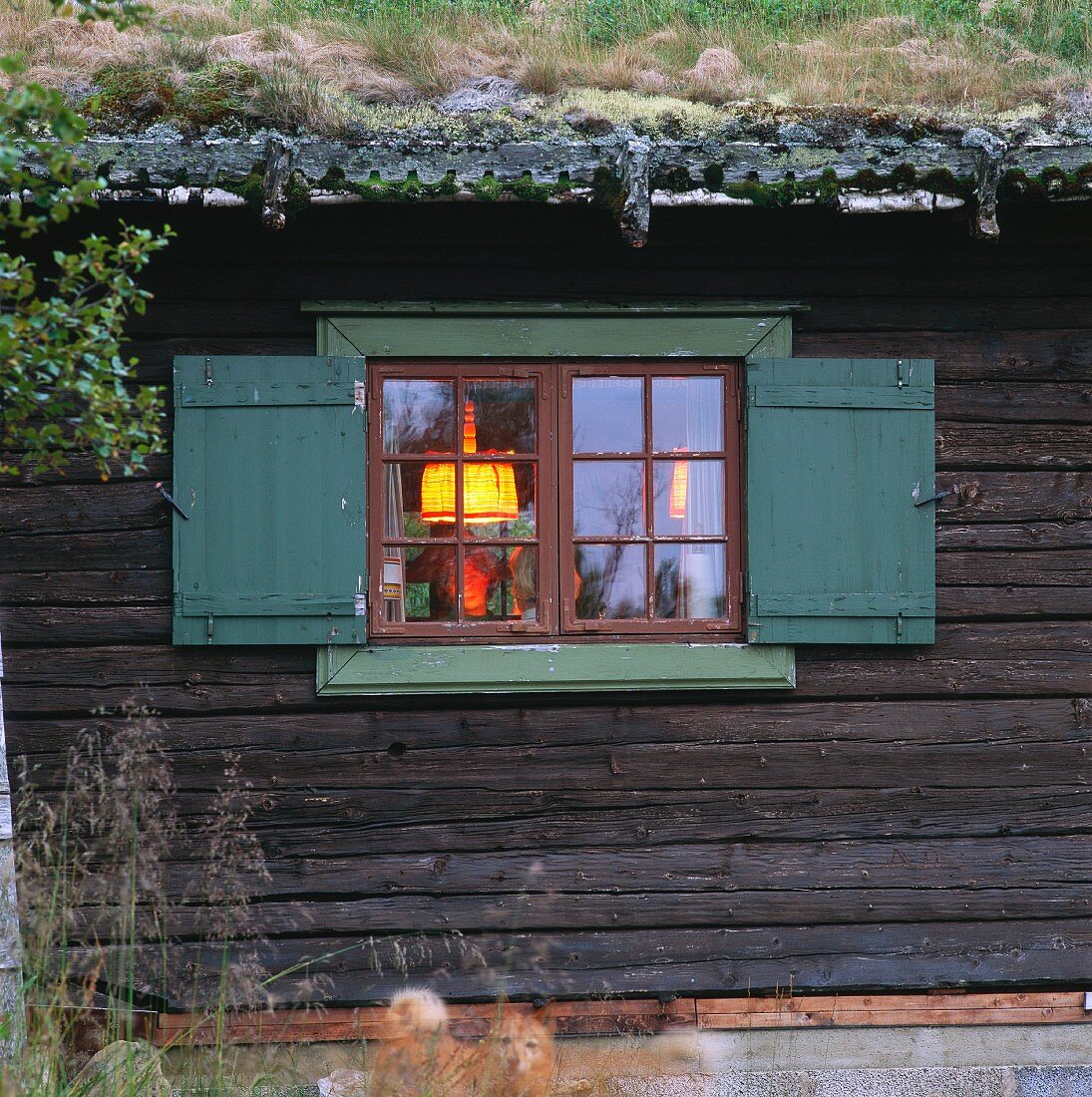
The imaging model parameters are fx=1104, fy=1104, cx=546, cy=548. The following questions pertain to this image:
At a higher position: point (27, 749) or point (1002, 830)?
point (27, 749)

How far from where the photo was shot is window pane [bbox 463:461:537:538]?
Result: 13.9 ft

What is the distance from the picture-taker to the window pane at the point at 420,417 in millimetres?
4223

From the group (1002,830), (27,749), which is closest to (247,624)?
(27,749)

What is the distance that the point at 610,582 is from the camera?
429 centimetres

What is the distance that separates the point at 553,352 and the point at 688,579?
3.32ft

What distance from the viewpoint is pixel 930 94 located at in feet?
15.0

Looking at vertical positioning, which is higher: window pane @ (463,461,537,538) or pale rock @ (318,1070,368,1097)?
window pane @ (463,461,537,538)

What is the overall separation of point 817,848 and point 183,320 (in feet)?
10.2

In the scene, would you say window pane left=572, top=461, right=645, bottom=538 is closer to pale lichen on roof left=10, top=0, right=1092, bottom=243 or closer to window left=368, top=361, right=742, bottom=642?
window left=368, top=361, right=742, bottom=642

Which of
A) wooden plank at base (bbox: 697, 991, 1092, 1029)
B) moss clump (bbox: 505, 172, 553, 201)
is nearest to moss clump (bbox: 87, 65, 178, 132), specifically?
Result: moss clump (bbox: 505, 172, 553, 201)

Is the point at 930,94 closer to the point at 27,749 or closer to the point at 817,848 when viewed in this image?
the point at 817,848

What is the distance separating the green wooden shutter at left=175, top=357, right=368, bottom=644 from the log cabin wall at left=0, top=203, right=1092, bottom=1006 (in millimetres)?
149

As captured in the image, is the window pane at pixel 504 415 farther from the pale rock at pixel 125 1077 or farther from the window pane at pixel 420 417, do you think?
the pale rock at pixel 125 1077

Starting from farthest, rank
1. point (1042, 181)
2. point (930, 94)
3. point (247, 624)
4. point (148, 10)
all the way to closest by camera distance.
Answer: point (930, 94), point (247, 624), point (1042, 181), point (148, 10)
